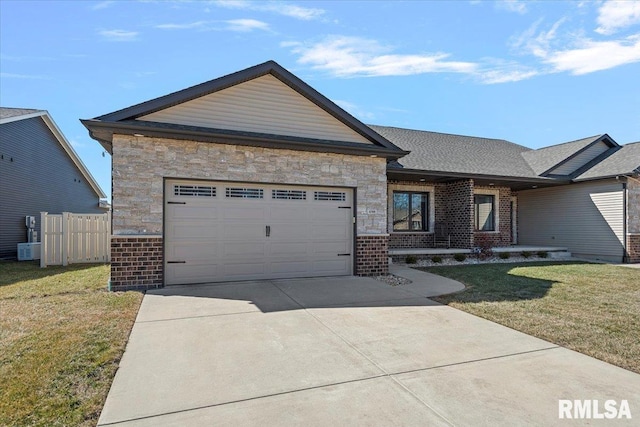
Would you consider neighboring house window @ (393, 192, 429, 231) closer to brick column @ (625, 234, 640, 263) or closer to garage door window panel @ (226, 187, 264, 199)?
garage door window panel @ (226, 187, 264, 199)

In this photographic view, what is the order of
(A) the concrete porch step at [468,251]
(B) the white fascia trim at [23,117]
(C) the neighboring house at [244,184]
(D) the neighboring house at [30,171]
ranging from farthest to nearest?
(D) the neighboring house at [30,171], (B) the white fascia trim at [23,117], (A) the concrete porch step at [468,251], (C) the neighboring house at [244,184]

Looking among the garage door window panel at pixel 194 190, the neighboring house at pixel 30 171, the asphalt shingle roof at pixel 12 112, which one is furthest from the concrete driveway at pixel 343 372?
the asphalt shingle roof at pixel 12 112

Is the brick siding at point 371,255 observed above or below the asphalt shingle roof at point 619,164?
below

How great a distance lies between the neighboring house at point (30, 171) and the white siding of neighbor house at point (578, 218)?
23756 millimetres

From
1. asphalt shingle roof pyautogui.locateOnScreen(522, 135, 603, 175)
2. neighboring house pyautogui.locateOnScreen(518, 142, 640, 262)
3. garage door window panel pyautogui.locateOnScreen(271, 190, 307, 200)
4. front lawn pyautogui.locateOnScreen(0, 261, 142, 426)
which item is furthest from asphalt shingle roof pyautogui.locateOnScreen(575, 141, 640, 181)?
front lawn pyautogui.locateOnScreen(0, 261, 142, 426)

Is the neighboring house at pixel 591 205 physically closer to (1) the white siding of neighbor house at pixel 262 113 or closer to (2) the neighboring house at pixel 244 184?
(2) the neighboring house at pixel 244 184

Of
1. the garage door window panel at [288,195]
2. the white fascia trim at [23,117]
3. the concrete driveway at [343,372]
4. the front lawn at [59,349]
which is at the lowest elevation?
the concrete driveway at [343,372]

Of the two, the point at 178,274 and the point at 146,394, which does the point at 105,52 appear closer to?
the point at 178,274

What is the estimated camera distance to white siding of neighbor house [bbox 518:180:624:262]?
44.0 ft

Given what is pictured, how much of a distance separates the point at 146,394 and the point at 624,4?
41.8ft

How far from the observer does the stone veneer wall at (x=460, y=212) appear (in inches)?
524

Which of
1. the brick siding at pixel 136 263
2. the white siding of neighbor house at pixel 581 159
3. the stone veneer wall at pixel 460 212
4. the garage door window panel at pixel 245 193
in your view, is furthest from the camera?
the white siding of neighbor house at pixel 581 159

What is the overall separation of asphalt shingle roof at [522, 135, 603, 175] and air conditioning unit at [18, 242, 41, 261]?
2187cm

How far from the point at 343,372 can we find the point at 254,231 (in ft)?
17.2
